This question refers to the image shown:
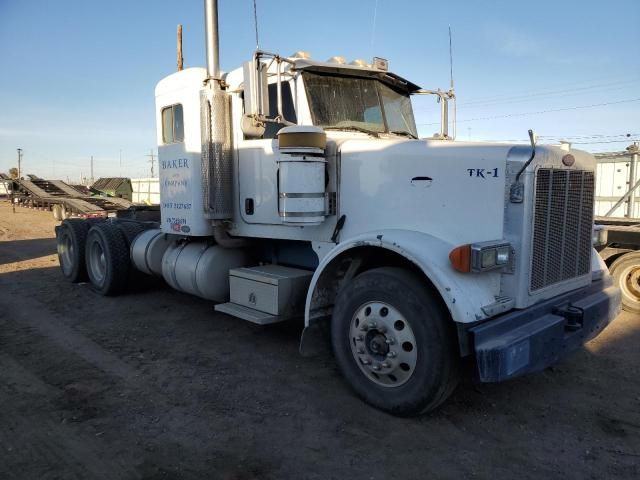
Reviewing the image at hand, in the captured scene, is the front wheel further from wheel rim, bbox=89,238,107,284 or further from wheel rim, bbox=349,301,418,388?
wheel rim, bbox=89,238,107,284

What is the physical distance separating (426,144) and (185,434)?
2686 millimetres

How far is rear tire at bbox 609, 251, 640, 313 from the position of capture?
21.3 feet

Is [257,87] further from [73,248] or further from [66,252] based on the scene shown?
[66,252]

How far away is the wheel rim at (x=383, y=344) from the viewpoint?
342 cm

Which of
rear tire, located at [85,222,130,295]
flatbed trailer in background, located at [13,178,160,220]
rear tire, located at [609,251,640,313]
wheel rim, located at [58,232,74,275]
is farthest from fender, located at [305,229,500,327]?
flatbed trailer in background, located at [13,178,160,220]

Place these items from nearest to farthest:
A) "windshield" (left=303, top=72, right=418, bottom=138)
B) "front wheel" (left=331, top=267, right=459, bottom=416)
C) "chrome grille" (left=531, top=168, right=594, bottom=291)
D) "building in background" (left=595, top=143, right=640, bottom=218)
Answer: "front wheel" (left=331, top=267, right=459, bottom=416) → "chrome grille" (left=531, top=168, right=594, bottom=291) → "windshield" (left=303, top=72, right=418, bottom=138) → "building in background" (left=595, top=143, right=640, bottom=218)

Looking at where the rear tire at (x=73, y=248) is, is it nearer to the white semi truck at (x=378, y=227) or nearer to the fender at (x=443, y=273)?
the white semi truck at (x=378, y=227)

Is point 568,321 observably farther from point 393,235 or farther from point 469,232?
point 393,235

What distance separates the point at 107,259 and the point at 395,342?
5344 millimetres

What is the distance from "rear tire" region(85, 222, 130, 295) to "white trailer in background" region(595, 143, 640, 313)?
20.4 feet

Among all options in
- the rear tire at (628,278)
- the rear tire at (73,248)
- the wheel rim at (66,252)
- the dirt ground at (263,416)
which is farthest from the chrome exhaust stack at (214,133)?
the rear tire at (628,278)

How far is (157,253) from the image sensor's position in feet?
22.3

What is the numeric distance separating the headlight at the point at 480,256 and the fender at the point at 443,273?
103 mm

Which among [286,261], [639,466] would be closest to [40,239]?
[286,261]
